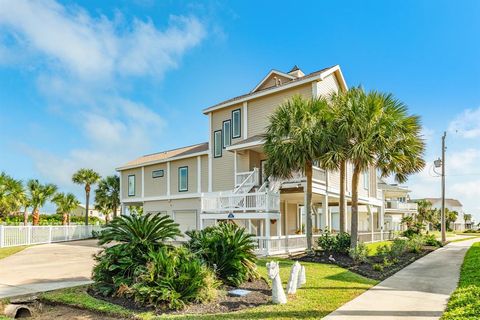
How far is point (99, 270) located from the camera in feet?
28.7

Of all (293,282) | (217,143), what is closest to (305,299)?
(293,282)

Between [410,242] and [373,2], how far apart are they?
11419 millimetres

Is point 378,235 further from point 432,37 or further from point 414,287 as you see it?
point 414,287

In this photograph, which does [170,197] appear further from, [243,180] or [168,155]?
[243,180]

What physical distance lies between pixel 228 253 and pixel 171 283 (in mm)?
2451

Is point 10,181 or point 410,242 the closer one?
point 410,242

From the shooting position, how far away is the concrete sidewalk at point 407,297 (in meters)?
7.04

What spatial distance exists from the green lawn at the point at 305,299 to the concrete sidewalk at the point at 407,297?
316mm

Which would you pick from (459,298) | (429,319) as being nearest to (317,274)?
(459,298)

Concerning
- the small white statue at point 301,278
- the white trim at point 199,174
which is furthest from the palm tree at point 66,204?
the small white statue at point 301,278

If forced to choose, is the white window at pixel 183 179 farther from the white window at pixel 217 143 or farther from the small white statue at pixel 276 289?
the small white statue at pixel 276 289

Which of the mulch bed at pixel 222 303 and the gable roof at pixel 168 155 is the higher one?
the gable roof at pixel 168 155

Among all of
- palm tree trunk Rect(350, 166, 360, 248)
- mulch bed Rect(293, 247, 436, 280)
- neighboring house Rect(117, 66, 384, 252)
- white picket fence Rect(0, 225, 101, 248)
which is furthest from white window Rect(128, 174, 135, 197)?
palm tree trunk Rect(350, 166, 360, 248)

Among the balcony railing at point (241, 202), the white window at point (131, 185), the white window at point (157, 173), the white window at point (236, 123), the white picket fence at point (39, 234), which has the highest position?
the white window at point (236, 123)
